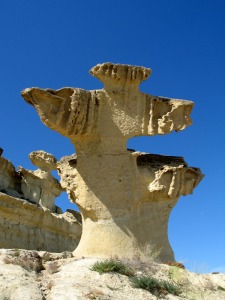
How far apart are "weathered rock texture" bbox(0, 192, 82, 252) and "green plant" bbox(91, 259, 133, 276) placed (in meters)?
7.32

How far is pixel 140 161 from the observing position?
45.4ft

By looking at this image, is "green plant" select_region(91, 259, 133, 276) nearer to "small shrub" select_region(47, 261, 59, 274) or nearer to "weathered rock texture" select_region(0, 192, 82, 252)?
"small shrub" select_region(47, 261, 59, 274)

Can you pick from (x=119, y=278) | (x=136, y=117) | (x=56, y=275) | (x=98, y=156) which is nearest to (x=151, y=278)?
(x=119, y=278)

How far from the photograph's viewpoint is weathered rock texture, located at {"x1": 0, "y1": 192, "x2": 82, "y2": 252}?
1677cm

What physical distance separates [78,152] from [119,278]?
457cm

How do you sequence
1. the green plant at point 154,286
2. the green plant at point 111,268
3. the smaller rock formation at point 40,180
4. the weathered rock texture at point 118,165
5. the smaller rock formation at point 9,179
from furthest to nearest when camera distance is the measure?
the smaller rock formation at point 40,180, the smaller rock formation at point 9,179, the weathered rock texture at point 118,165, the green plant at point 111,268, the green plant at point 154,286

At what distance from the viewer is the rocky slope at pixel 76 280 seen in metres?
8.32

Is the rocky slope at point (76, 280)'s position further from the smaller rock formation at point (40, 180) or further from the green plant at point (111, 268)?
the smaller rock formation at point (40, 180)

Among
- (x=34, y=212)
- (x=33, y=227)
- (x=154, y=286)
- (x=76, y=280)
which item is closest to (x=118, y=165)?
(x=154, y=286)

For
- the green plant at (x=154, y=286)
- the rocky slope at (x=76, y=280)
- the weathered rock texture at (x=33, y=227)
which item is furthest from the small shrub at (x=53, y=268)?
the weathered rock texture at (x=33, y=227)

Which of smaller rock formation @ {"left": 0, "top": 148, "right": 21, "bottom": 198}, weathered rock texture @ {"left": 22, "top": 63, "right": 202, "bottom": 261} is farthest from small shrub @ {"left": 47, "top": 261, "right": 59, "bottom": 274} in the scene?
smaller rock formation @ {"left": 0, "top": 148, "right": 21, "bottom": 198}

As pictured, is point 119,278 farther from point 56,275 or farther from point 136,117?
point 136,117

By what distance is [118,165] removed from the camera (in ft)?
42.4

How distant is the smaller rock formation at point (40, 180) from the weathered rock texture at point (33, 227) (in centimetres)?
121
